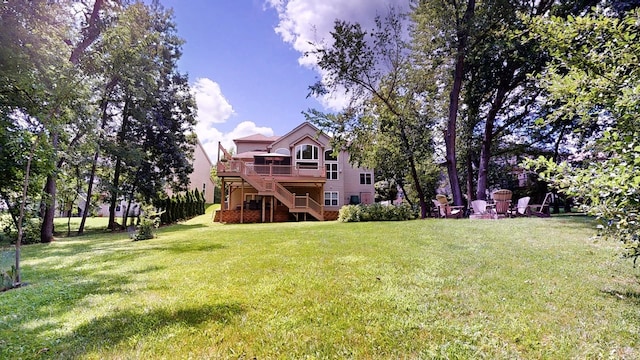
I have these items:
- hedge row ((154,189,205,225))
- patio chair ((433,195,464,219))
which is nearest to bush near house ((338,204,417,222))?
patio chair ((433,195,464,219))

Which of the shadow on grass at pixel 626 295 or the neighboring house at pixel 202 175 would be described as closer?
the shadow on grass at pixel 626 295

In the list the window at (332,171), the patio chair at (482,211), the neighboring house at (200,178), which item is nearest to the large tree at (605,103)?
the patio chair at (482,211)

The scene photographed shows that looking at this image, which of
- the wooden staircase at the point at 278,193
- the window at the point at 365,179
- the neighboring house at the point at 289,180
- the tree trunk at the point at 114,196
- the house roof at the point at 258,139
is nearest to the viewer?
the tree trunk at the point at 114,196

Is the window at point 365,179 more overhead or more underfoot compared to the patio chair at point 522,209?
more overhead

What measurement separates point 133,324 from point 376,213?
12765mm

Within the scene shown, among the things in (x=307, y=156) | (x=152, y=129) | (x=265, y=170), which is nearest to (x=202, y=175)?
(x=152, y=129)

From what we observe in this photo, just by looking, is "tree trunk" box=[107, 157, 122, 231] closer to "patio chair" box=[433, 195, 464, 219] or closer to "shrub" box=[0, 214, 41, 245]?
"shrub" box=[0, 214, 41, 245]

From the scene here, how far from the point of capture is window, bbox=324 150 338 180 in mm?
23941

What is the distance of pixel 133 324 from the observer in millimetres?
2756

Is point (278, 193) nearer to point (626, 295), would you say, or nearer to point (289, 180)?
point (289, 180)

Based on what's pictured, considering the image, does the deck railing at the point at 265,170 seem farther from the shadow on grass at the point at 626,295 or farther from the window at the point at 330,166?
the shadow on grass at the point at 626,295

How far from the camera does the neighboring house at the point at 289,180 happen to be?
61.1ft

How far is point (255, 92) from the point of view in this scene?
18938mm

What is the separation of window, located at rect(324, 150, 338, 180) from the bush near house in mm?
9439
